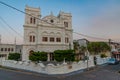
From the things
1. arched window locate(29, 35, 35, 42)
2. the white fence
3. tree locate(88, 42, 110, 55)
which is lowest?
the white fence

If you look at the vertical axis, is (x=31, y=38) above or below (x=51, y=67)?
above

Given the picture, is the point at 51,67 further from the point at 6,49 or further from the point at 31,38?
the point at 6,49

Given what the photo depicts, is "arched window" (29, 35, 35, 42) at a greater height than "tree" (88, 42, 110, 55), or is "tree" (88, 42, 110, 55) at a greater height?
"arched window" (29, 35, 35, 42)

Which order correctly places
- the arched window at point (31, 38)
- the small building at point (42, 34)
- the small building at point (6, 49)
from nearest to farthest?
the small building at point (42, 34) < the arched window at point (31, 38) < the small building at point (6, 49)

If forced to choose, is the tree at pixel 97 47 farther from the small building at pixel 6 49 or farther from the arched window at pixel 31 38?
the small building at pixel 6 49

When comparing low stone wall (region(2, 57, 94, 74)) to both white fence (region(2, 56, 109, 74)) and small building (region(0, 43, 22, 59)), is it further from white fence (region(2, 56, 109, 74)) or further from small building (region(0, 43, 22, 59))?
small building (region(0, 43, 22, 59))

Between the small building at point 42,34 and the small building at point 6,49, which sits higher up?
the small building at point 42,34

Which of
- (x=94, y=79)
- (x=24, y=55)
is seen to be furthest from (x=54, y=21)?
(x=94, y=79)

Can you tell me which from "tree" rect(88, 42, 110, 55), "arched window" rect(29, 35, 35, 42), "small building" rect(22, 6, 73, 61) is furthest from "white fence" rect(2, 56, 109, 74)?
"tree" rect(88, 42, 110, 55)

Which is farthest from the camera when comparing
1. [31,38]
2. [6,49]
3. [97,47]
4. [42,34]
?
[6,49]

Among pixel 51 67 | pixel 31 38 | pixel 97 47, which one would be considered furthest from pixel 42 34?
pixel 51 67

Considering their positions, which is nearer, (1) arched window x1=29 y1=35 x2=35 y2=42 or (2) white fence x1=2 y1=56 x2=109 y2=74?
(2) white fence x1=2 y1=56 x2=109 y2=74

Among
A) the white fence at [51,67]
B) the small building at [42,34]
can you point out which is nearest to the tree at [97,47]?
the small building at [42,34]

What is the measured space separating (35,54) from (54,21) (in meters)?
19.0
